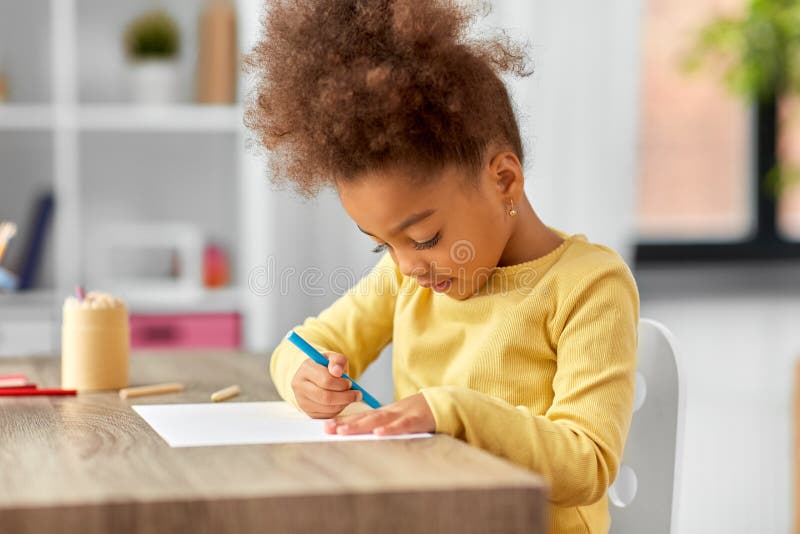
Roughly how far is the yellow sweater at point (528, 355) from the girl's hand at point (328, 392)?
6 cm

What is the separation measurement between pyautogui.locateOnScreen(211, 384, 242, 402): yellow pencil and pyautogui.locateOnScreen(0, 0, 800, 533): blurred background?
4.85ft

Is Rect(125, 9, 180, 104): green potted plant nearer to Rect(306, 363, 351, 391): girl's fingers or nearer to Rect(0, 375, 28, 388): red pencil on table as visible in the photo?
Rect(0, 375, 28, 388): red pencil on table

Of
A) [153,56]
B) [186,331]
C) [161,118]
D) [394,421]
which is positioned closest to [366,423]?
[394,421]

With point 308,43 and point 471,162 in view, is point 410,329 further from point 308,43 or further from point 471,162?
point 308,43

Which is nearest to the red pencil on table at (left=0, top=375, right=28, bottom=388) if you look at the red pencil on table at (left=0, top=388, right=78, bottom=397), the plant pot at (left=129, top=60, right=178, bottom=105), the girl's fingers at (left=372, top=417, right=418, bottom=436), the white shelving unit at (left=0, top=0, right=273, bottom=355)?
the red pencil on table at (left=0, top=388, right=78, bottom=397)

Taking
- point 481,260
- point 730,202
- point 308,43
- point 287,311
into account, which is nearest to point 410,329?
point 481,260

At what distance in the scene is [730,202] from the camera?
3.19 m

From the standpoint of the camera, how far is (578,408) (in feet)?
3.28

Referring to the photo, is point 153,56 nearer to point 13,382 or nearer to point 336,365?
point 13,382

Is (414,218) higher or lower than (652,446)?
higher

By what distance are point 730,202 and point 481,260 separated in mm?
2219

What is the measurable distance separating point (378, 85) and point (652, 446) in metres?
0.49

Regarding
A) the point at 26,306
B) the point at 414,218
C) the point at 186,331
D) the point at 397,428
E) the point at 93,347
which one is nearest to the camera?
the point at 397,428

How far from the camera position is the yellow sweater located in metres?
0.94
